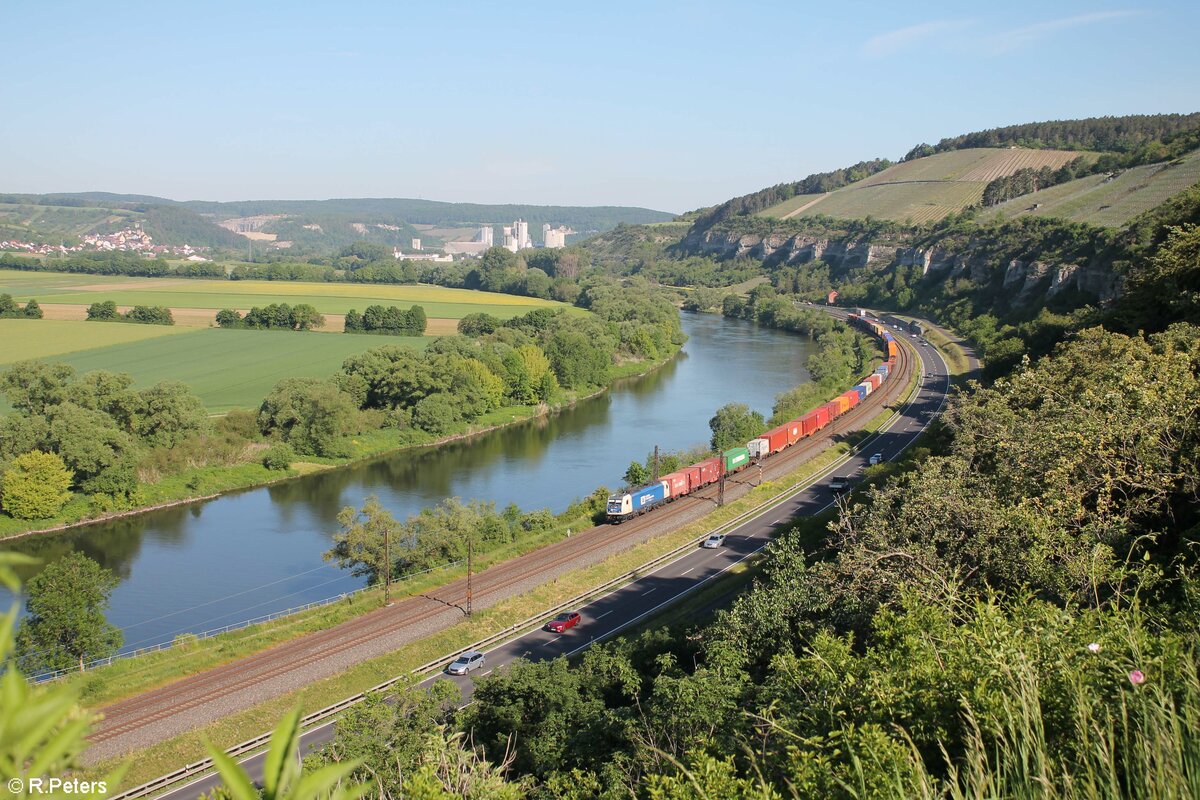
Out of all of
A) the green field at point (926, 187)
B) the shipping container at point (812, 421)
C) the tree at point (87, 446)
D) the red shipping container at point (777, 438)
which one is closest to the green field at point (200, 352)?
the tree at point (87, 446)

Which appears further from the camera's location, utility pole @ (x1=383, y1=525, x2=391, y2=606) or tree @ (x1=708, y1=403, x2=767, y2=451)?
tree @ (x1=708, y1=403, x2=767, y2=451)

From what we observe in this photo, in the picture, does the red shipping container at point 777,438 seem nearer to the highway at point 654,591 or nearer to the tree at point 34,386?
the highway at point 654,591

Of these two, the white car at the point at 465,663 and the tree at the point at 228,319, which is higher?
the tree at the point at 228,319

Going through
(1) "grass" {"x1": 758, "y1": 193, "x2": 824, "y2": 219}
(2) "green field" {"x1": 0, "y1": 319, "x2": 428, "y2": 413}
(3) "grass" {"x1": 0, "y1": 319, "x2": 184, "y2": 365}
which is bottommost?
(2) "green field" {"x1": 0, "y1": 319, "x2": 428, "y2": 413}

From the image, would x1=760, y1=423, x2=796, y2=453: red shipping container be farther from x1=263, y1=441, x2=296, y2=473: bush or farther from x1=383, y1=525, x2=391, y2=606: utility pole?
x1=263, y1=441, x2=296, y2=473: bush

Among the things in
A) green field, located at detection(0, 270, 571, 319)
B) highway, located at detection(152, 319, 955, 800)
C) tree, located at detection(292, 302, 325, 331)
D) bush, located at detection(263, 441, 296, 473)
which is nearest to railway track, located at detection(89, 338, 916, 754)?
highway, located at detection(152, 319, 955, 800)

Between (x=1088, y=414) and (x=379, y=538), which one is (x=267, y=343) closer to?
(x=379, y=538)

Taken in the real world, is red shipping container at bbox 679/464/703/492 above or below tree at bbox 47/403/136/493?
below
